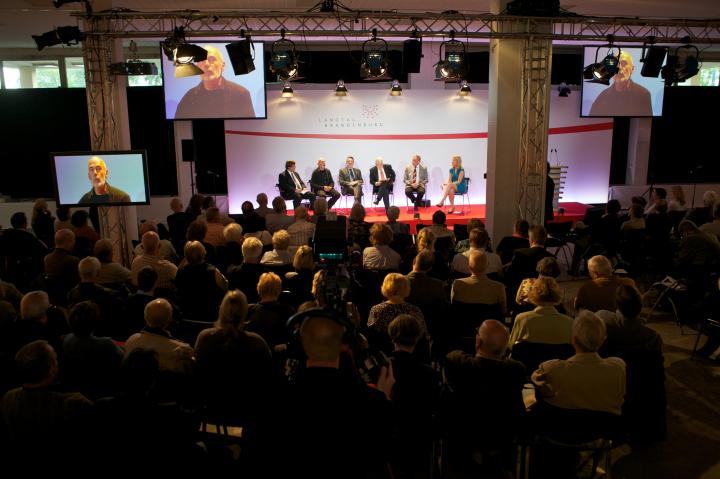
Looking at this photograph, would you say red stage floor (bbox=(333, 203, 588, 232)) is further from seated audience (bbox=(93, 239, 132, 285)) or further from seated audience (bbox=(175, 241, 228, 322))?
seated audience (bbox=(175, 241, 228, 322))

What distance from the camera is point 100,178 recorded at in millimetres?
7324

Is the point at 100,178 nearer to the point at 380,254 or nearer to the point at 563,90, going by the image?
the point at 380,254

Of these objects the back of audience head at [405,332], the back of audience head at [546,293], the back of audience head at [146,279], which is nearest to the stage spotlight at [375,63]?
the back of audience head at [146,279]

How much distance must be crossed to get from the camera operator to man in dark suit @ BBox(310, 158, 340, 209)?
32.1ft

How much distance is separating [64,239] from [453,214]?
7.93 metres

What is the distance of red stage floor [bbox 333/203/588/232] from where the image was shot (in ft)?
36.3

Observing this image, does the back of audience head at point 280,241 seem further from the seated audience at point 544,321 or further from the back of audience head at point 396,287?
the seated audience at point 544,321

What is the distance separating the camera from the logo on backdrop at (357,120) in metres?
12.7

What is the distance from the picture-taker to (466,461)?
3.56 meters

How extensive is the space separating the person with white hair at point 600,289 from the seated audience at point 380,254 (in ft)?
5.31

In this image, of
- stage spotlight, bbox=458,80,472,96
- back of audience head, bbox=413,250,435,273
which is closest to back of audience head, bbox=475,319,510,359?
back of audience head, bbox=413,250,435,273

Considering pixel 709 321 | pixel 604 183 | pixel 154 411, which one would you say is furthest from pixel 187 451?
pixel 604 183

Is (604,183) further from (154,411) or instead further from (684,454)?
(154,411)

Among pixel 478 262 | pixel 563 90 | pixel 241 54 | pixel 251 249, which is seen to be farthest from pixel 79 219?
pixel 563 90
